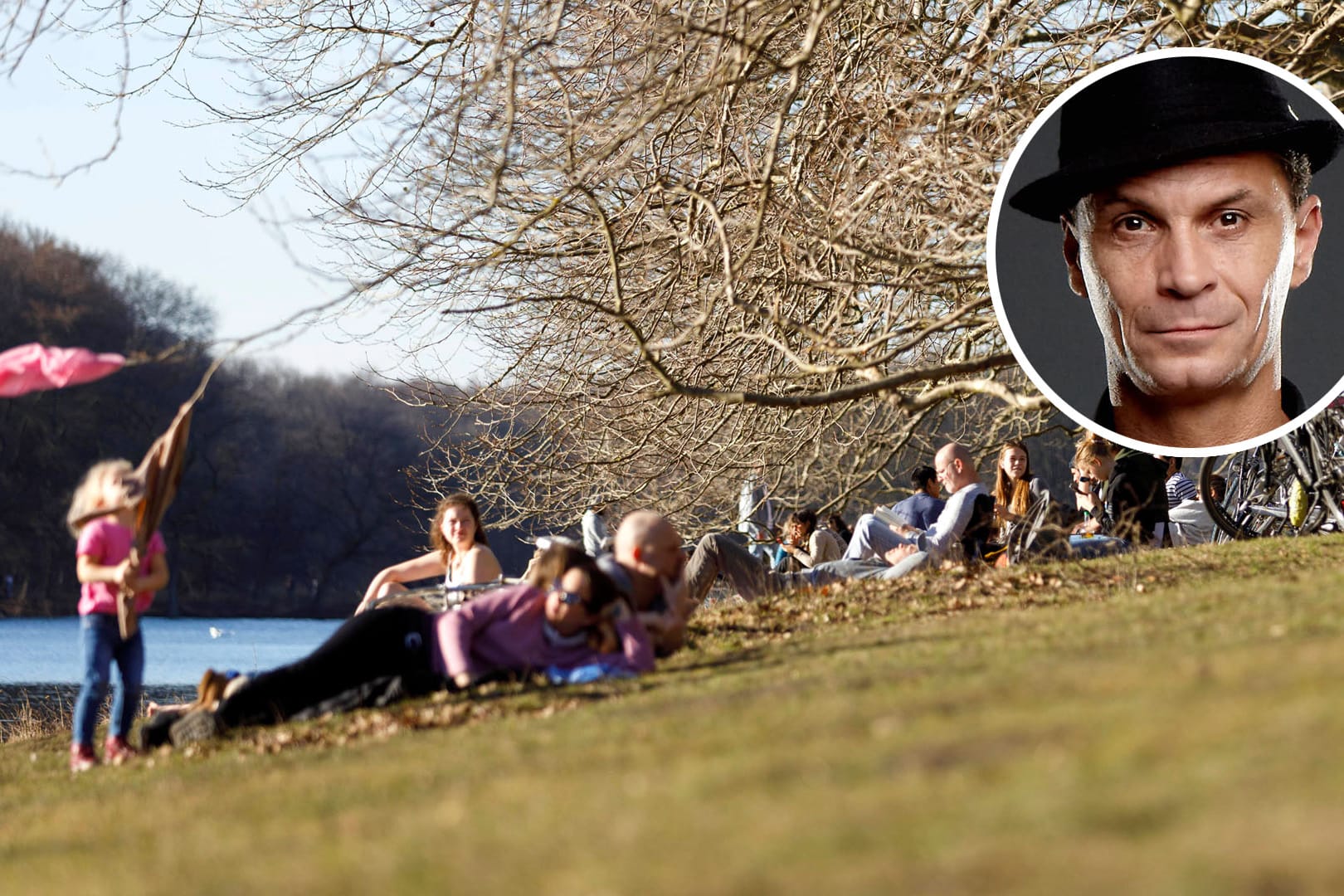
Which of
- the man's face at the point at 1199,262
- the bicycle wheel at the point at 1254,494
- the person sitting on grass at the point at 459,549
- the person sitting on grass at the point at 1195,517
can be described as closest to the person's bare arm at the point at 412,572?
the person sitting on grass at the point at 459,549

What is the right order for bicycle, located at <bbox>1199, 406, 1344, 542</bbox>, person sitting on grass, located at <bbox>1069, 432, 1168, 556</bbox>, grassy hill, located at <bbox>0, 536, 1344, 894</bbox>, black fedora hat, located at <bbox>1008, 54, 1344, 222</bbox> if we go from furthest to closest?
bicycle, located at <bbox>1199, 406, 1344, 542</bbox> < person sitting on grass, located at <bbox>1069, 432, 1168, 556</bbox> < black fedora hat, located at <bbox>1008, 54, 1344, 222</bbox> < grassy hill, located at <bbox>0, 536, 1344, 894</bbox>

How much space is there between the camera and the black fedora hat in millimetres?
8109

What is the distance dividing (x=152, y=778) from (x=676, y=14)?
7.32m

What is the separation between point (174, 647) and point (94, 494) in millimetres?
30223

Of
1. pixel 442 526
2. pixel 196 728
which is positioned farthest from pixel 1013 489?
pixel 196 728

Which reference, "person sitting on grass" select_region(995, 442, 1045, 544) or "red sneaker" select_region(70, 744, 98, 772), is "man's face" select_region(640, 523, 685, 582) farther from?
"person sitting on grass" select_region(995, 442, 1045, 544)

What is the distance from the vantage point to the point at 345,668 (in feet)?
26.2

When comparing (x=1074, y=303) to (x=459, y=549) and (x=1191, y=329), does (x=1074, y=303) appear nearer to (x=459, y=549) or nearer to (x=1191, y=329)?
(x=1191, y=329)

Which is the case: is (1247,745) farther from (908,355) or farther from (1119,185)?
(908,355)

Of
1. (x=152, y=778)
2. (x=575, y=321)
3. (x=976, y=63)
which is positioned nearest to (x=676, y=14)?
(x=976, y=63)

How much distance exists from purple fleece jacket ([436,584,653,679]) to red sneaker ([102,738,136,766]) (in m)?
1.80

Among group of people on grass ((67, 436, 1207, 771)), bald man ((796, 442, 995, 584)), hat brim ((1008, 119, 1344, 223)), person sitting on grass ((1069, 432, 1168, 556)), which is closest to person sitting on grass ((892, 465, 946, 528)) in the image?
bald man ((796, 442, 995, 584))

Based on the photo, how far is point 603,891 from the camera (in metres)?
3.21

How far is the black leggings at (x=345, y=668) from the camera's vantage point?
7918 millimetres
